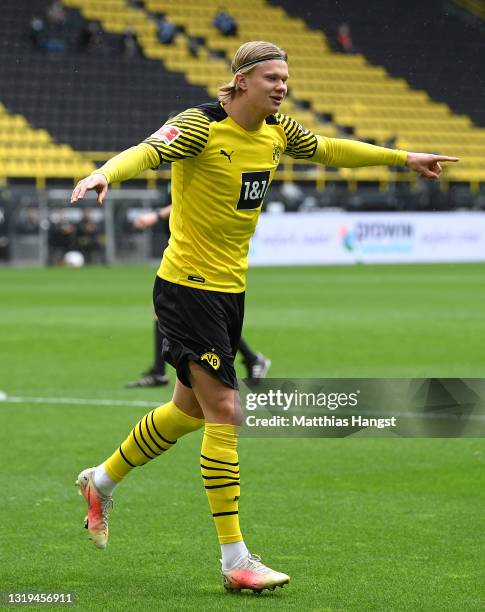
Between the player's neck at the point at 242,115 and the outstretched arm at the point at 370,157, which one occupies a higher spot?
the player's neck at the point at 242,115

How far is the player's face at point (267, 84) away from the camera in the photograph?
502 centimetres

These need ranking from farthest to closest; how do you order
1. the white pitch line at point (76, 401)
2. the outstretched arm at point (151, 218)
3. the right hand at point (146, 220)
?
the right hand at point (146, 220)
the outstretched arm at point (151, 218)
the white pitch line at point (76, 401)

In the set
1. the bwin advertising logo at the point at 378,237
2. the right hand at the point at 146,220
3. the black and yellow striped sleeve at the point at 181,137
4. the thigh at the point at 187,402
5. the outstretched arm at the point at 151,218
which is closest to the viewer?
the black and yellow striped sleeve at the point at 181,137

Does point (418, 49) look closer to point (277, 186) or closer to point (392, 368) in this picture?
point (277, 186)

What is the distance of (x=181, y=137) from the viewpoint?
16.3 feet

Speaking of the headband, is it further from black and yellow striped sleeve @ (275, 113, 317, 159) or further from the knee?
the knee

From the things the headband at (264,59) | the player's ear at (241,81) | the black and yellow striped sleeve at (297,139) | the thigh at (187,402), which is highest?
the headband at (264,59)

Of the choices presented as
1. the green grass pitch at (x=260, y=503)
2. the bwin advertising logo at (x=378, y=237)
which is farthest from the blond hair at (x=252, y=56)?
the bwin advertising logo at (x=378, y=237)

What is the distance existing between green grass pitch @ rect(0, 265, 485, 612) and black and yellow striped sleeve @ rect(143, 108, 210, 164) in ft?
5.38

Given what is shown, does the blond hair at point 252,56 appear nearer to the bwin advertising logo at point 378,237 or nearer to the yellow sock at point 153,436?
the yellow sock at point 153,436

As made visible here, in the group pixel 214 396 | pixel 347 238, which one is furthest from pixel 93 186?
pixel 347 238

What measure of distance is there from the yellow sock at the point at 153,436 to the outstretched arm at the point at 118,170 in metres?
1.04

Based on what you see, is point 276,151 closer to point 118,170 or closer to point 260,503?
point 118,170

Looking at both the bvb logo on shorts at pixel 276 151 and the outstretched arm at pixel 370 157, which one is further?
the outstretched arm at pixel 370 157
